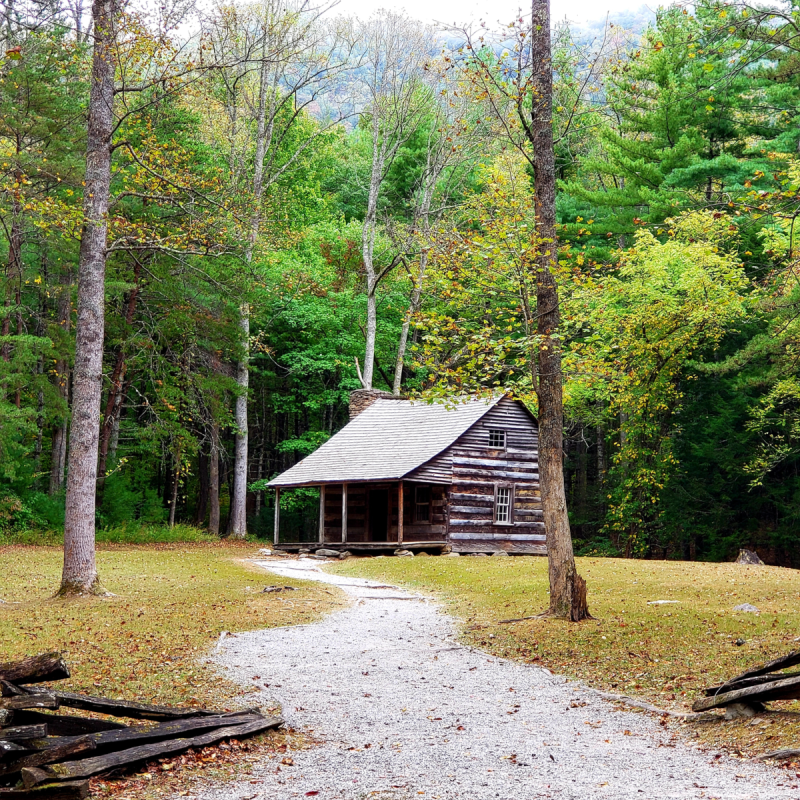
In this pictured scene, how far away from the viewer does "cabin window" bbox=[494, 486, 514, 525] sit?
3159 cm

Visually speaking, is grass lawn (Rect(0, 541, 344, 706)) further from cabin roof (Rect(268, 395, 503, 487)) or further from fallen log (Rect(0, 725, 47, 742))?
cabin roof (Rect(268, 395, 503, 487))

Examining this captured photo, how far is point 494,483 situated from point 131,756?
25543 mm

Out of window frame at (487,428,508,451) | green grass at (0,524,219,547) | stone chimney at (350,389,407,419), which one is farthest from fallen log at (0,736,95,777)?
stone chimney at (350,389,407,419)

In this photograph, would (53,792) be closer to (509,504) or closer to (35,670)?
(35,670)

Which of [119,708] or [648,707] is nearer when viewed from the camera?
[119,708]

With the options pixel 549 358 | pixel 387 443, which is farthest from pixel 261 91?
pixel 549 358

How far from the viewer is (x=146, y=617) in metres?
13.9

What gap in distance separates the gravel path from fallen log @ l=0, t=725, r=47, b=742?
4.20ft

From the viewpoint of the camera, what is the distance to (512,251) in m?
14.1

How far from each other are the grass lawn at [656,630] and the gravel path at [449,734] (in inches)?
22.6

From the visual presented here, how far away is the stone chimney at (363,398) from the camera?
121 feet

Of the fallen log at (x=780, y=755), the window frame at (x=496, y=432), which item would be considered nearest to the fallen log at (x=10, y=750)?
the fallen log at (x=780, y=755)

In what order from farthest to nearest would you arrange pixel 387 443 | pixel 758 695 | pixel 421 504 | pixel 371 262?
pixel 371 262 < pixel 387 443 < pixel 421 504 < pixel 758 695

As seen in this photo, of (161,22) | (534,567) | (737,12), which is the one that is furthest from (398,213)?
(737,12)
